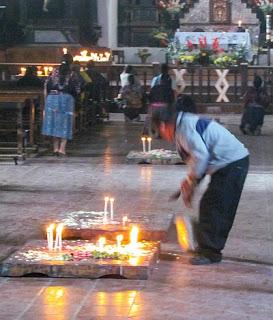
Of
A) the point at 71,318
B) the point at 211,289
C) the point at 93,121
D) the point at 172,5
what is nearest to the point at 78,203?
the point at 211,289

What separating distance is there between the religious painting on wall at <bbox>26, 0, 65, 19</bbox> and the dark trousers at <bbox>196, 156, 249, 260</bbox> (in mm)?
24103

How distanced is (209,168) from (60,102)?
8.18 m

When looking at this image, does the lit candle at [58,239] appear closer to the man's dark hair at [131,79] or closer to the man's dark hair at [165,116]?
the man's dark hair at [165,116]

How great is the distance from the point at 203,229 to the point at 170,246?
78 cm

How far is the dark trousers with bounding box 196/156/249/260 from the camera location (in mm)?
8375

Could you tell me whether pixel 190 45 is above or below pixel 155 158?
above

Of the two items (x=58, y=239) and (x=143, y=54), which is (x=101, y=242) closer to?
(x=58, y=239)

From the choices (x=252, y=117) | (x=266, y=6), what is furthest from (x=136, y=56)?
(x=252, y=117)

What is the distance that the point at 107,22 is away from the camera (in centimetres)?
3569

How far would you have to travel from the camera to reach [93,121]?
22.9m

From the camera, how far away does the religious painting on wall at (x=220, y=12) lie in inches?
1436

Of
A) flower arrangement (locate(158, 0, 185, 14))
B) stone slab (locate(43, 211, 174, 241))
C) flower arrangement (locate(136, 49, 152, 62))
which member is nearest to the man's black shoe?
stone slab (locate(43, 211, 174, 241))

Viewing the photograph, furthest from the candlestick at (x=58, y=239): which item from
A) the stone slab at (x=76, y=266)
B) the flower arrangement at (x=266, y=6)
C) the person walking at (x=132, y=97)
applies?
the flower arrangement at (x=266, y=6)

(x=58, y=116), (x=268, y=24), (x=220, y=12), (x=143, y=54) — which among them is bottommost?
(x=58, y=116)
